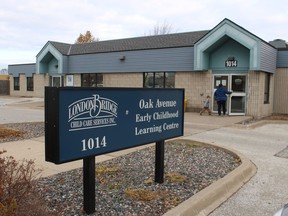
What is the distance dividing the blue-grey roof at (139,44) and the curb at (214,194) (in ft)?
44.8

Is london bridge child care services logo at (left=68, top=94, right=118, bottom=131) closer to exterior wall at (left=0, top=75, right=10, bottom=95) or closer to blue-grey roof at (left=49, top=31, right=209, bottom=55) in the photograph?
blue-grey roof at (left=49, top=31, right=209, bottom=55)

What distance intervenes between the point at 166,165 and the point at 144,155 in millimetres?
1030

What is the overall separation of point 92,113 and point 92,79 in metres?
21.3

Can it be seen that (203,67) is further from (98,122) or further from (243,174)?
(98,122)

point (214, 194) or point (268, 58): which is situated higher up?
point (268, 58)

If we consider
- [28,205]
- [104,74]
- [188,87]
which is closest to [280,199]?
[28,205]

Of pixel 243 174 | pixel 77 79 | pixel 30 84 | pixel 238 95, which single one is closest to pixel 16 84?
pixel 30 84

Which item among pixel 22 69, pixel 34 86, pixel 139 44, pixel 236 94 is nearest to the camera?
pixel 236 94

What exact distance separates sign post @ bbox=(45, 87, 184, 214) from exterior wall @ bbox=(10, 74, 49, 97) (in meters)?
26.0

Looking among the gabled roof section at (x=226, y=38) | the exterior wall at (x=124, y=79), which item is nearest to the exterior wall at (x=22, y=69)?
the exterior wall at (x=124, y=79)

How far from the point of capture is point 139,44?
77.5 feet

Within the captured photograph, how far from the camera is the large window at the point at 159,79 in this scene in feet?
66.9

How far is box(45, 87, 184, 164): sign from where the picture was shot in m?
3.57

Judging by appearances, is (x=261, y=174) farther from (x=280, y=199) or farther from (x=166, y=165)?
(x=166, y=165)
